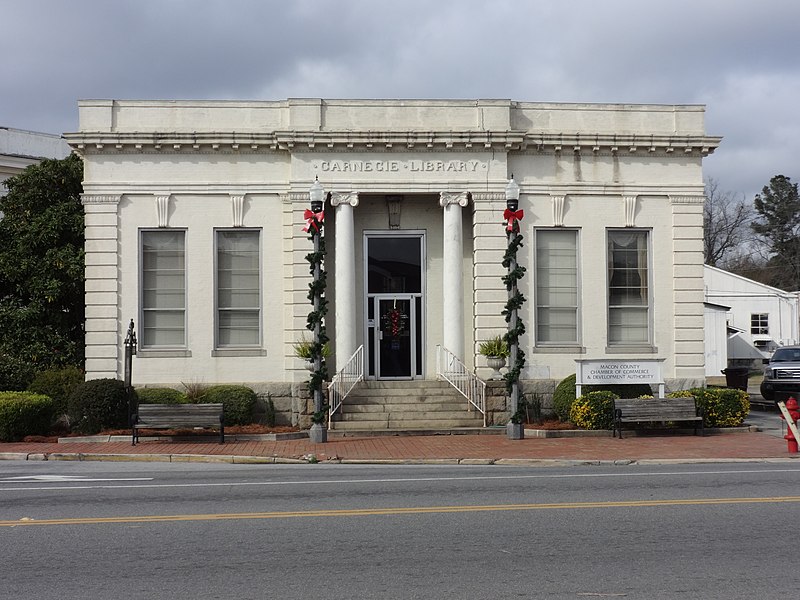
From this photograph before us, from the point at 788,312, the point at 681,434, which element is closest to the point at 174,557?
the point at 681,434

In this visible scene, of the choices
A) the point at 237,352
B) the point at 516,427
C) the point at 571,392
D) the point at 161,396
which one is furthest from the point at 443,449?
the point at 161,396

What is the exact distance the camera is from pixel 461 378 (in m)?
21.8

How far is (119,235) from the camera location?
2209 cm

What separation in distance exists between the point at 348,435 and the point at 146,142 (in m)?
8.60

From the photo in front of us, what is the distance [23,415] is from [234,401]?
4491 millimetres

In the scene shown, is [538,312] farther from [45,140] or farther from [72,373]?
[45,140]

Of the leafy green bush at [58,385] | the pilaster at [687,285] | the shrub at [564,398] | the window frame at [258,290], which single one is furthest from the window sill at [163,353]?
the pilaster at [687,285]

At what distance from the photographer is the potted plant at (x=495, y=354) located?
21297 millimetres

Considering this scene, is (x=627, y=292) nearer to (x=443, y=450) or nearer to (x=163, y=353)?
(x=443, y=450)

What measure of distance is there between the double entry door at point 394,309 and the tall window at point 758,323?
3095cm

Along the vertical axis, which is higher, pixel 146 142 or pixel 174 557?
pixel 146 142

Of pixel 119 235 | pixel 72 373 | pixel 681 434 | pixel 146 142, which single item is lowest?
pixel 681 434

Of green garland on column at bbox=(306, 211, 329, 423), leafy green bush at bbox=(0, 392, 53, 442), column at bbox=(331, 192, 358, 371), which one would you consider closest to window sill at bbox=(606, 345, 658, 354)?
column at bbox=(331, 192, 358, 371)

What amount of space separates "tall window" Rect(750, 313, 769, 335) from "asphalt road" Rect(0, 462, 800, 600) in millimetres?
37545
